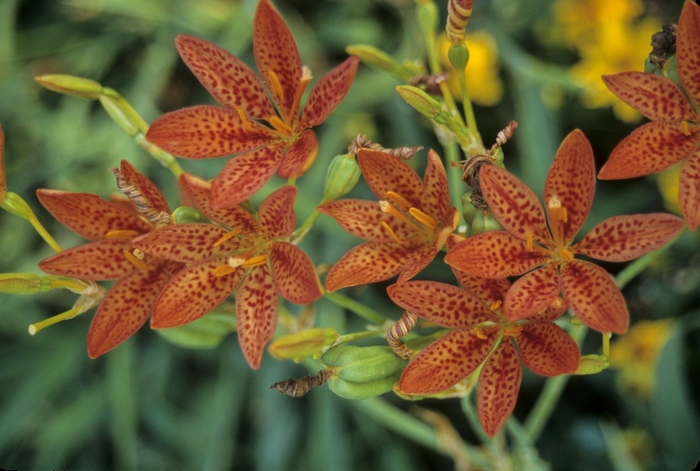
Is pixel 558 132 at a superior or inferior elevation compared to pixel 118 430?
superior

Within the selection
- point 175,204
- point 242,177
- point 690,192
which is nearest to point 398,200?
point 242,177

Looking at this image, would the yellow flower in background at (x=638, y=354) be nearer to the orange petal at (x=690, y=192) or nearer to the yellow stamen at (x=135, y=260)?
the orange petal at (x=690, y=192)

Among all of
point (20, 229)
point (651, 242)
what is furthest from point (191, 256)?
point (20, 229)

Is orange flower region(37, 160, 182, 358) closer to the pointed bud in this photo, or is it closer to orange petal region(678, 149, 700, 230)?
the pointed bud

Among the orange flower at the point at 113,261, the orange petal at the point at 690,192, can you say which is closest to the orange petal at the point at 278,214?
the orange flower at the point at 113,261

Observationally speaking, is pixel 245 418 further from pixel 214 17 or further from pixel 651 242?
pixel 651 242

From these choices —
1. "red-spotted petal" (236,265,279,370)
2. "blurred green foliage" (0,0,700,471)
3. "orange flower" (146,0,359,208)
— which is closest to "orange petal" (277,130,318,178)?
"orange flower" (146,0,359,208)

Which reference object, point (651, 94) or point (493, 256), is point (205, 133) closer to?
point (493, 256)
